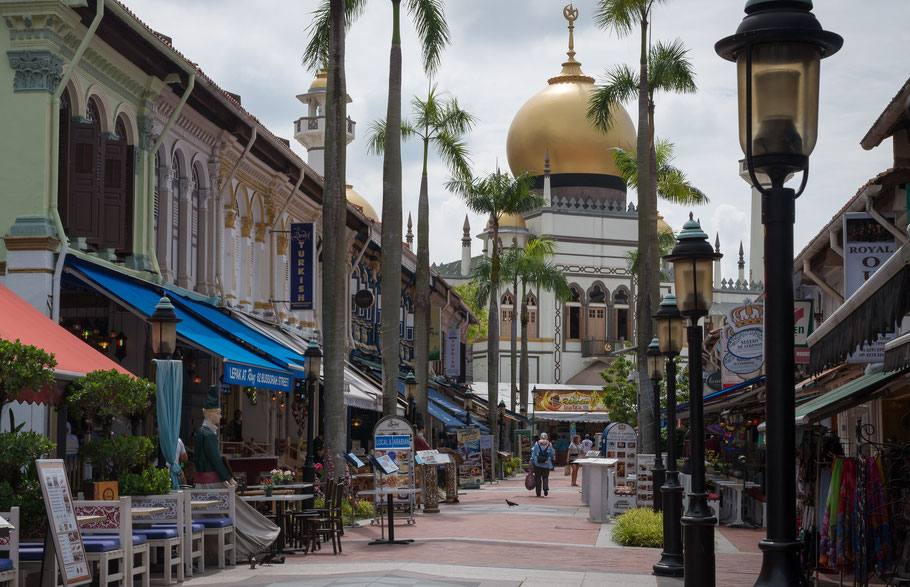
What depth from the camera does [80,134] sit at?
18297 mm

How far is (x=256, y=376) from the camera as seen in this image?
19656 millimetres

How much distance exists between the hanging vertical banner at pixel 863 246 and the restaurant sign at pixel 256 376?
30.0 ft

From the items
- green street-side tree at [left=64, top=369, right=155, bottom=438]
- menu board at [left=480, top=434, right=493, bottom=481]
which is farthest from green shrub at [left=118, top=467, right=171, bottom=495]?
menu board at [left=480, top=434, right=493, bottom=481]

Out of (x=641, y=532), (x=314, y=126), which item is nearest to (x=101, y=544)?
(x=641, y=532)

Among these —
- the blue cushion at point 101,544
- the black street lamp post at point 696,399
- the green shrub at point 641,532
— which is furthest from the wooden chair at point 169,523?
the green shrub at point 641,532

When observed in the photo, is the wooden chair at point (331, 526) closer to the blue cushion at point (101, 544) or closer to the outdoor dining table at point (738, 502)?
the blue cushion at point (101, 544)

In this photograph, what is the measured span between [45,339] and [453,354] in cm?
4277

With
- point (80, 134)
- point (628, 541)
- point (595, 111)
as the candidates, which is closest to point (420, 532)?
point (628, 541)

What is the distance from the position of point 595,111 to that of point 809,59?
23957 millimetres

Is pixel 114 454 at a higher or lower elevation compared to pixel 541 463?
higher

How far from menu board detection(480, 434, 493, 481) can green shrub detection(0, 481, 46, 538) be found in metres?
31.7

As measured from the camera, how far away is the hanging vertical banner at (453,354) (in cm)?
5622

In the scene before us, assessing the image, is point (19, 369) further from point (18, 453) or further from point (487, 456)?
point (487, 456)

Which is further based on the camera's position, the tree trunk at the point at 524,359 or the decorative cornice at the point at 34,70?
the tree trunk at the point at 524,359
